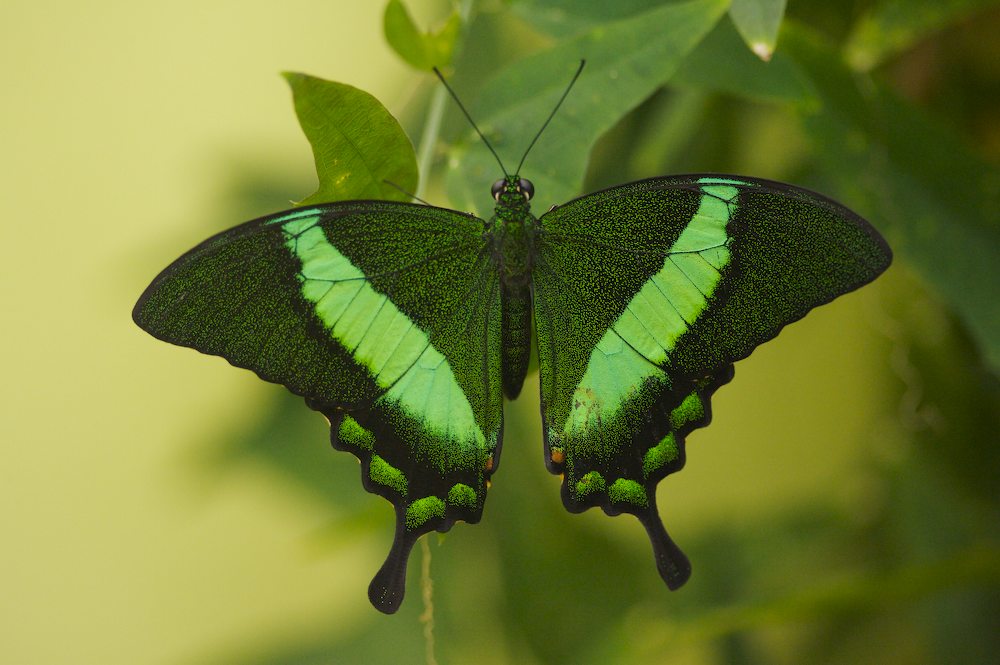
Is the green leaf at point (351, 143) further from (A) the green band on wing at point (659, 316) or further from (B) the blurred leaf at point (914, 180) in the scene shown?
(B) the blurred leaf at point (914, 180)

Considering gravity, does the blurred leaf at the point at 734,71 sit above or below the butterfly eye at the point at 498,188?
above

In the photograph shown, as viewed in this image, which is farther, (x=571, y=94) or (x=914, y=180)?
(x=914, y=180)

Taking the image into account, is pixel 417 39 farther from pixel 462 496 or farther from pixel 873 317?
pixel 873 317

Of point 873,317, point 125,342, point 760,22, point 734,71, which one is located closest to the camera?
point 760,22

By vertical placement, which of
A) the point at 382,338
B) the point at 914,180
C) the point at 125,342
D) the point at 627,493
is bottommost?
the point at 627,493

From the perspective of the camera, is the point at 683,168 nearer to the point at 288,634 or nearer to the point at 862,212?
the point at 862,212

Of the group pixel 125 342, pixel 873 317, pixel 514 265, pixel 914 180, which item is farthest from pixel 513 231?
pixel 125 342

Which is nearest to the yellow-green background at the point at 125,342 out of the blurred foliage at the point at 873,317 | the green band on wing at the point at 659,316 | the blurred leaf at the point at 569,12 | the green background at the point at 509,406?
the green background at the point at 509,406
